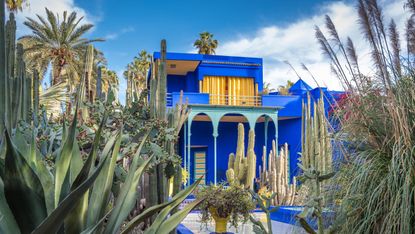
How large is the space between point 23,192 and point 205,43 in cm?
2732

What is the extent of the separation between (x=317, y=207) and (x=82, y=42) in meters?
22.1

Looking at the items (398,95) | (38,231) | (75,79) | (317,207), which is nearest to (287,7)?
(398,95)

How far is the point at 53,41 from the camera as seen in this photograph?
73.0 ft

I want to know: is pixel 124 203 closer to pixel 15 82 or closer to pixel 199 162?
pixel 15 82

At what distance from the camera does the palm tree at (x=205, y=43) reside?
93.0 feet

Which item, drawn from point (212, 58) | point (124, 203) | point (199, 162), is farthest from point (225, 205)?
point (212, 58)

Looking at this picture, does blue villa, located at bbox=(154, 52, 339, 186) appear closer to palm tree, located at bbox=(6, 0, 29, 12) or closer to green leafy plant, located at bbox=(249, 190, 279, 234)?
palm tree, located at bbox=(6, 0, 29, 12)

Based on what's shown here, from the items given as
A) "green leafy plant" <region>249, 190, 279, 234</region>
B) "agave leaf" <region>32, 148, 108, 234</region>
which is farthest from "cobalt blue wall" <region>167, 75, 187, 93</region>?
"agave leaf" <region>32, 148, 108, 234</region>

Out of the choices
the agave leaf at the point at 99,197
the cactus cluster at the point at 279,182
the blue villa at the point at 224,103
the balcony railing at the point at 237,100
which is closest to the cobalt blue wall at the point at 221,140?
the blue villa at the point at 224,103

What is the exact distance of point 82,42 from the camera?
75.2 ft

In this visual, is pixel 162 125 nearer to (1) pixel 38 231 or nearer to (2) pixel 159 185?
(2) pixel 159 185

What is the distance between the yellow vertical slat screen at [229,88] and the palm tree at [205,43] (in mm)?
8389

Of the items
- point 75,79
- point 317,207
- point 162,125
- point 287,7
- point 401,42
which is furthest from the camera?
point 75,79

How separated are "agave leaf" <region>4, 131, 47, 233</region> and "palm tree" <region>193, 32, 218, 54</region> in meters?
27.2
